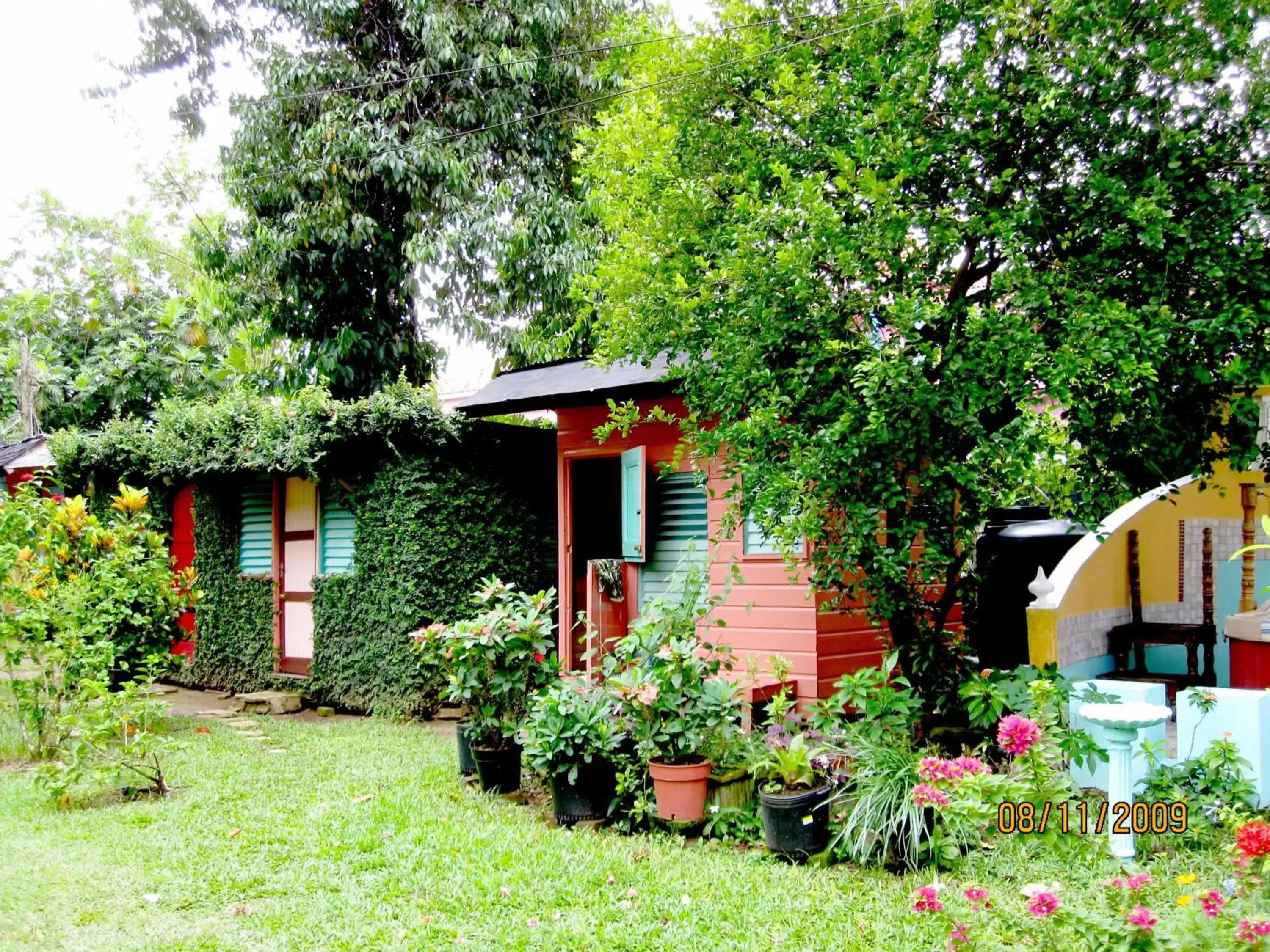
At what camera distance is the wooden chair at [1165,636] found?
6598 millimetres

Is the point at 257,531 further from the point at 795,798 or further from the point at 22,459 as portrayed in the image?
the point at 22,459

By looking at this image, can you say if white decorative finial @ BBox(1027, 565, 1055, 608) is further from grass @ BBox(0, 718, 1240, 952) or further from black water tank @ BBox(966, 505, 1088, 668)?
grass @ BBox(0, 718, 1240, 952)

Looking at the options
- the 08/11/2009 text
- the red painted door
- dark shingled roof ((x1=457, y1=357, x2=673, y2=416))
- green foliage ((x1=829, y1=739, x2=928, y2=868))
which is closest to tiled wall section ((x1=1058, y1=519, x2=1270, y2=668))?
the 08/11/2009 text

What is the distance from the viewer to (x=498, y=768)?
233 inches

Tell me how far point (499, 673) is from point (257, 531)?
5.81m

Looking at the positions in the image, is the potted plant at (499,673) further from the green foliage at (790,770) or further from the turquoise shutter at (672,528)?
the turquoise shutter at (672,528)

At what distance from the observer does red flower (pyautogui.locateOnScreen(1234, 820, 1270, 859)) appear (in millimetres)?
2805

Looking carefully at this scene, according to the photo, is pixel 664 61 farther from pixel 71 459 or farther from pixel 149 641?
pixel 71 459

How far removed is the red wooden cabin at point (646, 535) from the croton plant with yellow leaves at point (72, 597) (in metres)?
3.06

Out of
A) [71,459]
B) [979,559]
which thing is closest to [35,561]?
[71,459]

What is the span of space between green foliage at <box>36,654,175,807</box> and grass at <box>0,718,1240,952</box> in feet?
0.66

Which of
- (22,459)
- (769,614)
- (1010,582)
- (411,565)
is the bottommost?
(769,614)

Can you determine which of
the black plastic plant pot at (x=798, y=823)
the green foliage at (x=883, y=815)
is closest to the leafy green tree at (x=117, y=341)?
the black plastic plant pot at (x=798, y=823)

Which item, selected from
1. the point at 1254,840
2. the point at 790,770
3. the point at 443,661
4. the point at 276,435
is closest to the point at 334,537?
the point at 276,435
